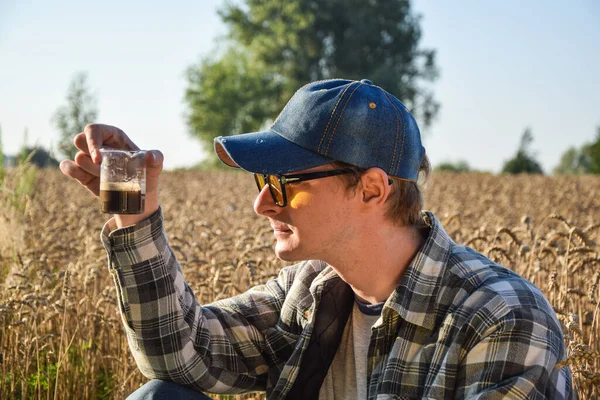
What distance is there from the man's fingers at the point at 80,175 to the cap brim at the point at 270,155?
0.48 meters

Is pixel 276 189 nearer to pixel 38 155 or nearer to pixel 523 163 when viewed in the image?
pixel 38 155

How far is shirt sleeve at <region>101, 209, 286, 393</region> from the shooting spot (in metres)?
2.73

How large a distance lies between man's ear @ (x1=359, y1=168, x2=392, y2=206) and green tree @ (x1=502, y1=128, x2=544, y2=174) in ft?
121

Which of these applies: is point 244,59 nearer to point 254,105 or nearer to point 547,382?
point 254,105

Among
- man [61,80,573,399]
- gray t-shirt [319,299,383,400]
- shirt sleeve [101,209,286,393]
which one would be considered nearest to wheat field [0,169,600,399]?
man [61,80,573,399]

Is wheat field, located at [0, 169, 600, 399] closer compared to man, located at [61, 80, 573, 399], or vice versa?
man, located at [61, 80, 573, 399]

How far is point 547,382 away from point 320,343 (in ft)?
2.91

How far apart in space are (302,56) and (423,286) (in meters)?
50.0

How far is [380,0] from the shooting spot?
53562 mm

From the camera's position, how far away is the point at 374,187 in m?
2.64

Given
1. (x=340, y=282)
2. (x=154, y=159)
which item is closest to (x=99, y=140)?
(x=154, y=159)

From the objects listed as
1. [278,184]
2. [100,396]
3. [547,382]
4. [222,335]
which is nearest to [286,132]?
[278,184]

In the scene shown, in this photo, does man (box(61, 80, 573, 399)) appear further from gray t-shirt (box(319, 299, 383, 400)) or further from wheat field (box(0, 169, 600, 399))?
wheat field (box(0, 169, 600, 399))

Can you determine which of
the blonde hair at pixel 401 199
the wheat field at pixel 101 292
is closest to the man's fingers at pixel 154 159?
the blonde hair at pixel 401 199
